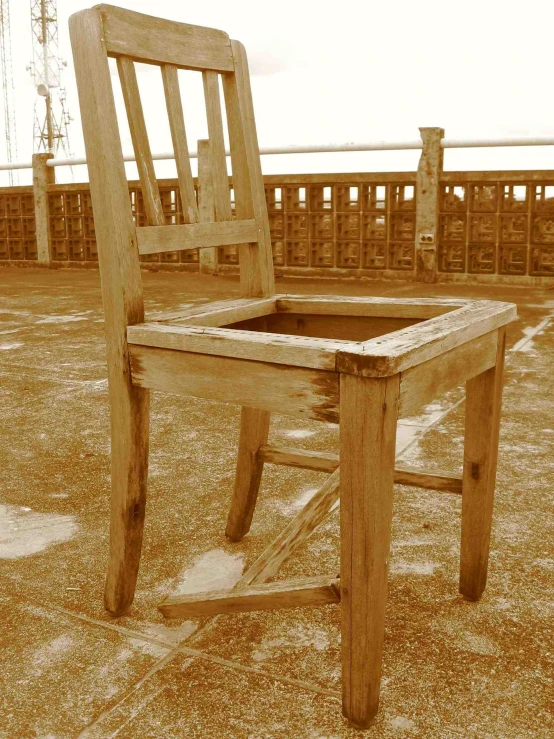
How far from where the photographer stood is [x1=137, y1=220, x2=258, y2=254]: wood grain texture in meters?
1.32

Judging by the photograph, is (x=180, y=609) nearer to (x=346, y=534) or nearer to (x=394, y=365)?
(x=346, y=534)

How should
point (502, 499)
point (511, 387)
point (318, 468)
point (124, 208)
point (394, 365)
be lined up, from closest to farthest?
point (394, 365), point (124, 208), point (318, 468), point (502, 499), point (511, 387)

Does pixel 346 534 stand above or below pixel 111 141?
below

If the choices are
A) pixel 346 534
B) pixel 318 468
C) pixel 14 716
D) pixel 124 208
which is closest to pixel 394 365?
pixel 346 534

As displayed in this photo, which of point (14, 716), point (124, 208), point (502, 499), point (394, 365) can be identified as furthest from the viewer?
point (502, 499)

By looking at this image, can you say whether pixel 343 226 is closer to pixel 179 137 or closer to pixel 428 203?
pixel 428 203

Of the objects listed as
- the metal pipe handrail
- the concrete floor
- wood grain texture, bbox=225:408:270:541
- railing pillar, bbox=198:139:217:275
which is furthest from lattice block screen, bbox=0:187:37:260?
wood grain texture, bbox=225:408:270:541

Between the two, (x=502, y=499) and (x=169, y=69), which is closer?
(x=169, y=69)

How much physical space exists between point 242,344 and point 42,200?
8.07 meters

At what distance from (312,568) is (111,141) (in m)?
0.91

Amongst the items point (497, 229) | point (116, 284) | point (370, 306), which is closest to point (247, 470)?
point (370, 306)

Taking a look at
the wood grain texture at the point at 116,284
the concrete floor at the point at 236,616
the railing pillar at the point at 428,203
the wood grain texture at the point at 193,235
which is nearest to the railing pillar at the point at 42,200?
the railing pillar at the point at 428,203

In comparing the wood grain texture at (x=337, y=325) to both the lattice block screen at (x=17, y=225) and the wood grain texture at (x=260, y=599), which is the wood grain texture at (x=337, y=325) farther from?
the lattice block screen at (x=17, y=225)

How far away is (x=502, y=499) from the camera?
197 cm
